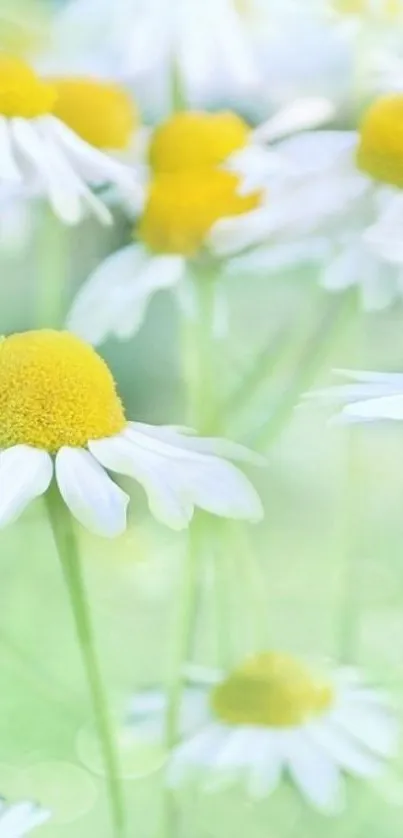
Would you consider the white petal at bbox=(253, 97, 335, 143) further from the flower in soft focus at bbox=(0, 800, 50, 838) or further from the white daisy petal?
the flower in soft focus at bbox=(0, 800, 50, 838)

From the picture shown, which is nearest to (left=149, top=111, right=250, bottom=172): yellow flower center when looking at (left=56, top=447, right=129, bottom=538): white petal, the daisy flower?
the daisy flower

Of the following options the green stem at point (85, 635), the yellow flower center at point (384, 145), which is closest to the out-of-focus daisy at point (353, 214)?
the yellow flower center at point (384, 145)

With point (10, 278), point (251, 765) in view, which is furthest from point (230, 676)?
point (10, 278)

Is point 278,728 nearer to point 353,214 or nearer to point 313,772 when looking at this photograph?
point 313,772

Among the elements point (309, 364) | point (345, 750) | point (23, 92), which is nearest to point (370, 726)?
point (345, 750)

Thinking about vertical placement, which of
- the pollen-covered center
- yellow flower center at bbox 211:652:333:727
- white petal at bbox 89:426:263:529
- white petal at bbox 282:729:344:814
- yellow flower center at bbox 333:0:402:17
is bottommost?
white petal at bbox 282:729:344:814

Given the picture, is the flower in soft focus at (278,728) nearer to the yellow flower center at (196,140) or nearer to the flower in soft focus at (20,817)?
the flower in soft focus at (20,817)
